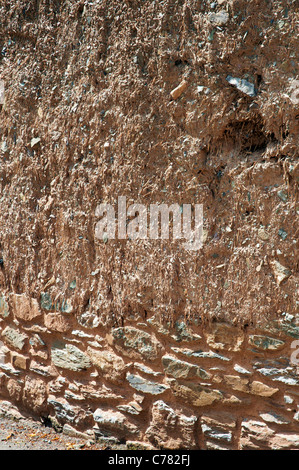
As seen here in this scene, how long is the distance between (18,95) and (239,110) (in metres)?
1.55

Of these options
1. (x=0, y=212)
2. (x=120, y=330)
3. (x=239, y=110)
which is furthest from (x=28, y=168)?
(x=239, y=110)

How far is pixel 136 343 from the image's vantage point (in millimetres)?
2449

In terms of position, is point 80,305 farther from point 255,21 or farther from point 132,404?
point 255,21

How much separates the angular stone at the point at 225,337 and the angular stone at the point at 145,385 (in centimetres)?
38

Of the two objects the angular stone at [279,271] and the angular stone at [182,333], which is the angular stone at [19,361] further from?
the angular stone at [279,271]

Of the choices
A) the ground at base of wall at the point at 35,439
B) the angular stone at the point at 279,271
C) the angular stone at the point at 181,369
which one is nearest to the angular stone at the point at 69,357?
the ground at base of wall at the point at 35,439

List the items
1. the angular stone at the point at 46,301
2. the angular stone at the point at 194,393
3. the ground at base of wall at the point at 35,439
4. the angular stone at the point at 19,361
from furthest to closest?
1. the angular stone at the point at 19,361
2. the angular stone at the point at 46,301
3. the ground at base of wall at the point at 35,439
4. the angular stone at the point at 194,393

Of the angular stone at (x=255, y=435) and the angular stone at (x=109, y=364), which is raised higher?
the angular stone at (x=109, y=364)

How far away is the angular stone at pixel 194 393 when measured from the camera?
7.24 ft

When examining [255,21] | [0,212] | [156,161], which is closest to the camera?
[255,21]

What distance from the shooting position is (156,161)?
237 centimetres

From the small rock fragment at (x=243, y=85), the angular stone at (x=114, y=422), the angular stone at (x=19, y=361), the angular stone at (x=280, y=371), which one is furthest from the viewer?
the angular stone at (x=19, y=361)

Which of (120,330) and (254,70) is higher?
(254,70)

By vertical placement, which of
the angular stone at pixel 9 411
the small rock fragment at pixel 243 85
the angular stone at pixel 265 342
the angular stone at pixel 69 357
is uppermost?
the small rock fragment at pixel 243 85
